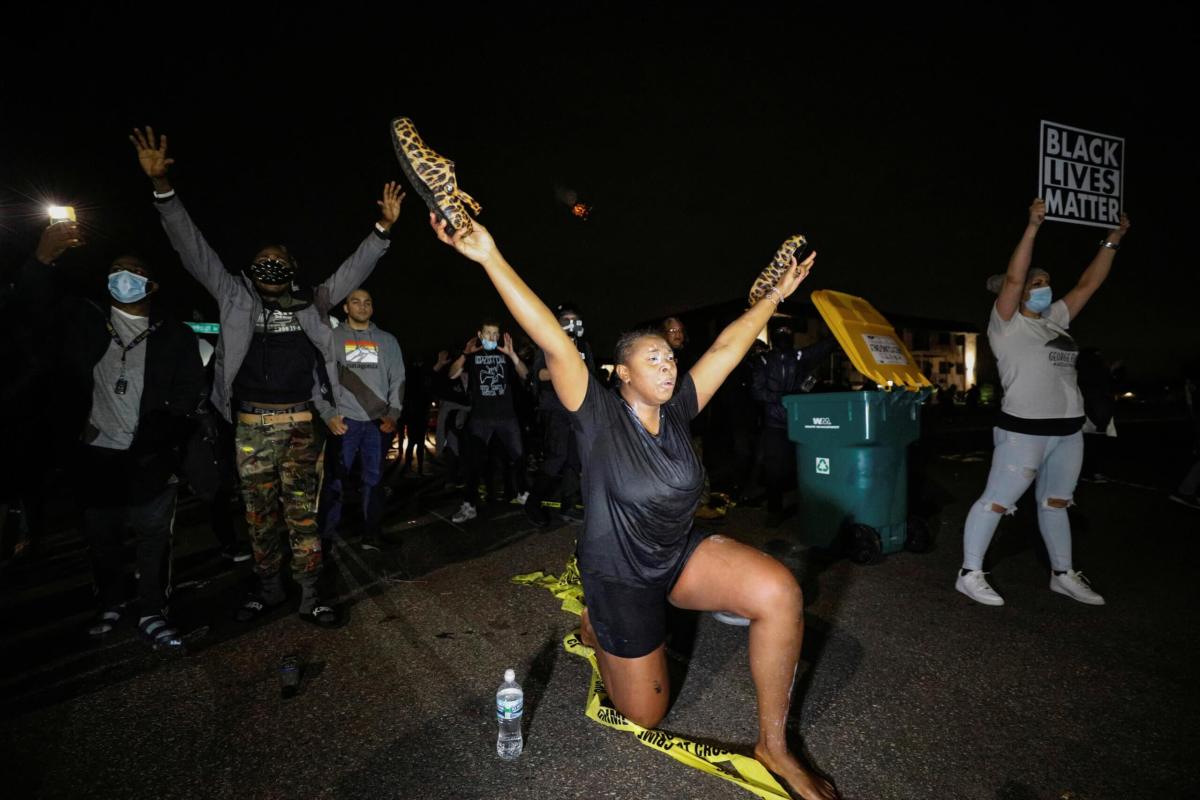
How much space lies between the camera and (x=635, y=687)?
2.31 m

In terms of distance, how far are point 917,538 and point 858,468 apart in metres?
0.98

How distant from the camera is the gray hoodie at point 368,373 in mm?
4820

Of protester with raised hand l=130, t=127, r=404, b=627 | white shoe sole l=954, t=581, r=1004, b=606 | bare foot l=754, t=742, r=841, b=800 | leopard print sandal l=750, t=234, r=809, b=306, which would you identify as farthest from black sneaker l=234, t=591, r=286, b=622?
white shoe sole l=954, t=581, r=1004, b=606

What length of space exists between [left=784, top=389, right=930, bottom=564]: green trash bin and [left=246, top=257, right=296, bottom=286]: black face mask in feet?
13.4

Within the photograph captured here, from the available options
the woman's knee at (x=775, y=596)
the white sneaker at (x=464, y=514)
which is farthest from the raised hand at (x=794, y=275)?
the white sneaker at (x=464, y=514)

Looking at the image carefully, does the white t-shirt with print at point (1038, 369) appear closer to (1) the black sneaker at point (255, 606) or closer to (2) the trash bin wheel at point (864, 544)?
(2) the trash bin wheel at point (864, 544)

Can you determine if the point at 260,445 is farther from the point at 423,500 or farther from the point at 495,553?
the point at 423,500

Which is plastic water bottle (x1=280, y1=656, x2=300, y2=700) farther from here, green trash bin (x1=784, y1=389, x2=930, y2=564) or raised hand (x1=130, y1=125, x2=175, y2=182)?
green trash bin (x1=784, y1=389, x2=930, y2=564)

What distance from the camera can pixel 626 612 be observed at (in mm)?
2244

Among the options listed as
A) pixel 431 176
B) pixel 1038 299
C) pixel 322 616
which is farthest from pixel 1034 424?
pixel 322 616

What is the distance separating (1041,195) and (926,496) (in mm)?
3793

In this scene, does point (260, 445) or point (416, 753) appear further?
point (260, 445)

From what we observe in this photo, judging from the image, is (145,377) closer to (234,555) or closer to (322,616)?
(322,616)

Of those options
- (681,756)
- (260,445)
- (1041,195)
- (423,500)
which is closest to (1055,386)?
(1041,195)
